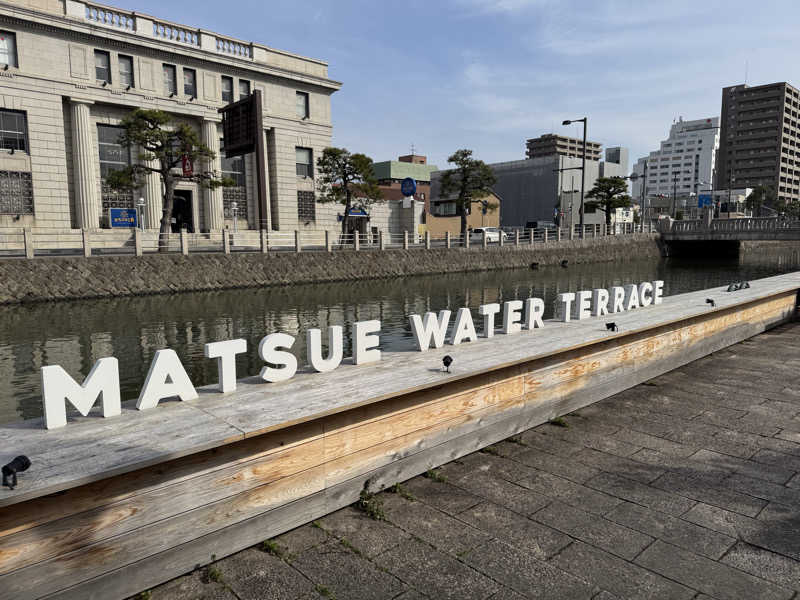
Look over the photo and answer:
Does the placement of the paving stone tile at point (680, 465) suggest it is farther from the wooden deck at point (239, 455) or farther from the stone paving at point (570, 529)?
the wooden deck at point (239, 455)

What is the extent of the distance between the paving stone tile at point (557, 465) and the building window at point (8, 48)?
134ft

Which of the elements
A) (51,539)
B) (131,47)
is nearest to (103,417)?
(51,539)

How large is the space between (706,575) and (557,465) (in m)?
2.09

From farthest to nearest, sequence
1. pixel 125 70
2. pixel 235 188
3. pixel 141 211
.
Result: pixel 235 188, pixel 141 211, pixel 125 70

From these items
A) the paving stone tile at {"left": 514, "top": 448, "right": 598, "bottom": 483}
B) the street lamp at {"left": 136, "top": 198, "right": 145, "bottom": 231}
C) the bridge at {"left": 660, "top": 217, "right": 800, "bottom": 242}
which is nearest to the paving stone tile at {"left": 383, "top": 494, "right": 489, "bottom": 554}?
the paving stone tile at {"left": 514, "top": 448, "right": 598, "bottom": 483}

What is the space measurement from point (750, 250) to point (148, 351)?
8776 cm

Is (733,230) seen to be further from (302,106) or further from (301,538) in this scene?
(301,538)

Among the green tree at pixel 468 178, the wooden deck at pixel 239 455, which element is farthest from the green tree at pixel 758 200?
the wooden deck at pixel 239 455

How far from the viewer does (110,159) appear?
38562 mm

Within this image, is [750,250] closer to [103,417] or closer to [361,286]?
[361,286]

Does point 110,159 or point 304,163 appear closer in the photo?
point 110,159

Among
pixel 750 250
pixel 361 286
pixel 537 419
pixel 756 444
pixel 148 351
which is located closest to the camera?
pixel 756 444

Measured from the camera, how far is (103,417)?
15.6 ft

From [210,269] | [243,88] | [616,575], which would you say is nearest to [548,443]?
[616,575]
